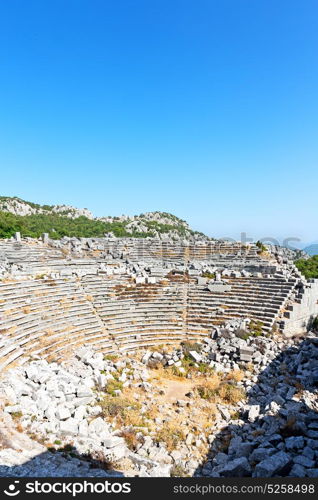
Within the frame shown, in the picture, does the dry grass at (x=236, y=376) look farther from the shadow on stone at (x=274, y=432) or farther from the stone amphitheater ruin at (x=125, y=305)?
the shadow on stone at (x=274, y=432)

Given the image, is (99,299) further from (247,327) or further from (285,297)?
(285,297)

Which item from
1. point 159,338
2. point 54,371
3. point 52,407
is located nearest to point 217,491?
point 52,407

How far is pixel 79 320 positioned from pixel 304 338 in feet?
42.2

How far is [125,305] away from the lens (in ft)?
60.4

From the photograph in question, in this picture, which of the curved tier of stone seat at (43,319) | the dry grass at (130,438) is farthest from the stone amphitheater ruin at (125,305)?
the dry grass at (130,438)

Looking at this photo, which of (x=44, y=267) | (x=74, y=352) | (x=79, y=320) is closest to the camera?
(x=74, y=352)

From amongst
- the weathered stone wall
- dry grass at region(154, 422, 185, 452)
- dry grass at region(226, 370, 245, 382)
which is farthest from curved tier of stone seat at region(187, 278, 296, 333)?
dry grass at region(154, 422, 185, 452)

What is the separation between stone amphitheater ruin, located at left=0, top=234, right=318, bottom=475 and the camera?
14.2m

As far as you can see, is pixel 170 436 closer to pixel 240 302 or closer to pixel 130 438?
pixel 130 438

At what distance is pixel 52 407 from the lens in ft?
29.7

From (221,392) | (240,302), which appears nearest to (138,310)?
(240,302)

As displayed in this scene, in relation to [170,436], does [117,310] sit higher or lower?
higher

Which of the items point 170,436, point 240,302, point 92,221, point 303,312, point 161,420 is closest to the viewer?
point 170,436

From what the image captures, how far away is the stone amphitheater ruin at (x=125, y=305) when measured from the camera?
1422cm
